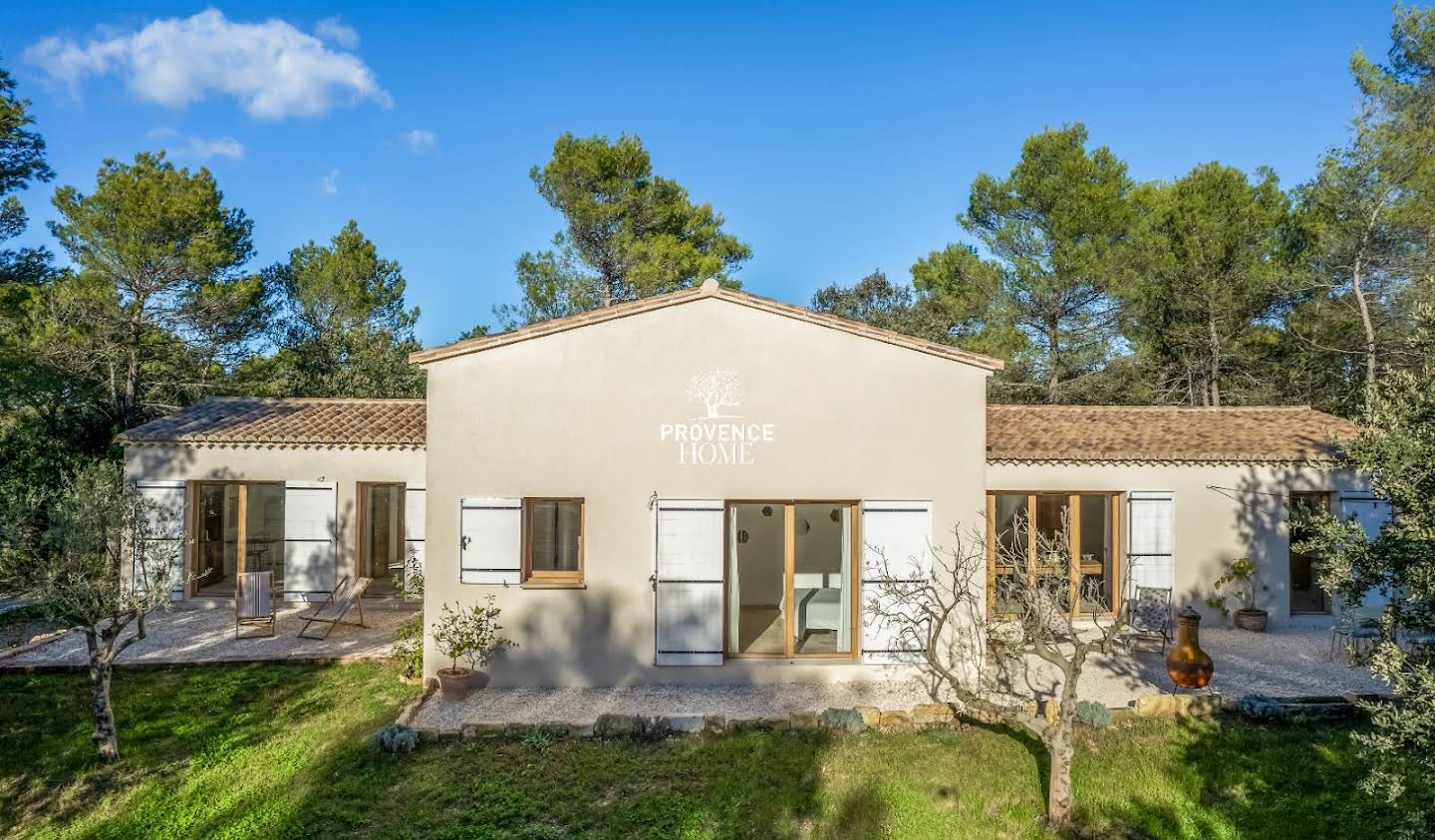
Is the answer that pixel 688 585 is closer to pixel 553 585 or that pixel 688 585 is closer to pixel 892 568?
pixel 553 585

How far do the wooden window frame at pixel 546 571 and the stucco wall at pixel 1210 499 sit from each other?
6.41 metres

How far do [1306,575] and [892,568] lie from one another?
972cm

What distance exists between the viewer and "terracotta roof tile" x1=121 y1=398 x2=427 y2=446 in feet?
41.9

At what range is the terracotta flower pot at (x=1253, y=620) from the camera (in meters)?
11.5

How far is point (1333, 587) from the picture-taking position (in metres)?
5.50

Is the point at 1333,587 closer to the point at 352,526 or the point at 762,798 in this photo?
the point at 762,798

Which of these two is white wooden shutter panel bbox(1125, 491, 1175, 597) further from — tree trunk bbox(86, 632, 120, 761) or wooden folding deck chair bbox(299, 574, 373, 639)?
tree trunk bbox(86, 632, 120, 761)

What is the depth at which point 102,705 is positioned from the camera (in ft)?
23.3

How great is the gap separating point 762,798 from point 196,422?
12617 mm

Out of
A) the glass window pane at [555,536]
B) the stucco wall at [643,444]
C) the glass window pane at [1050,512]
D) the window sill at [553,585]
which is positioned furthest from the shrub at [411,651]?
the glass window pane at [1050,512]

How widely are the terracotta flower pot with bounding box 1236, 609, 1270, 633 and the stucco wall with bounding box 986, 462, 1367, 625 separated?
296mm

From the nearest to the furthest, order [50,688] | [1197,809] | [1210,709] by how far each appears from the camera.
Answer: [1197,809] < [1210,709] < [50,688]

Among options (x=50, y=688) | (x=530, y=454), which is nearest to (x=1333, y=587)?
(x=530, y=454)

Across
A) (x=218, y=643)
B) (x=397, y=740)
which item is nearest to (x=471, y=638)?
(x=397, y=740)
